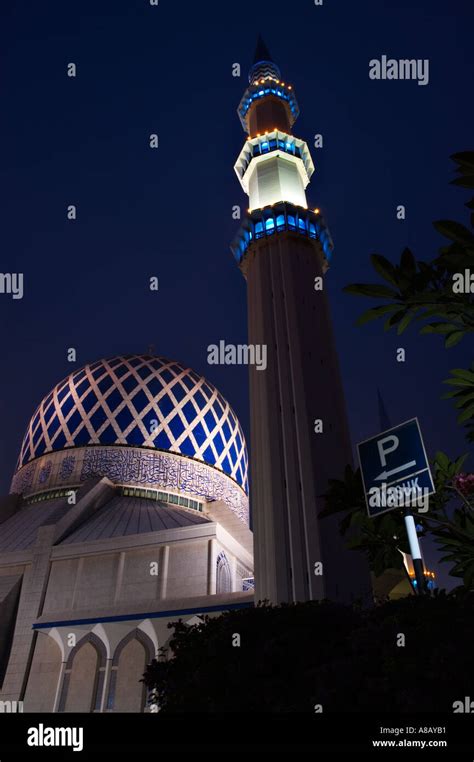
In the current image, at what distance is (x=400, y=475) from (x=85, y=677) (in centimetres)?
1617

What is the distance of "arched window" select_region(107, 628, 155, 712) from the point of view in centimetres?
1672

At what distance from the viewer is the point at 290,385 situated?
61.1ft

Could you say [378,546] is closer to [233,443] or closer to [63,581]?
[63,581]

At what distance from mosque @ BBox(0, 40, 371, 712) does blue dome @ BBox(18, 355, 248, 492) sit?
0.53 ft

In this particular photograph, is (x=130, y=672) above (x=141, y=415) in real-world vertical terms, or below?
below

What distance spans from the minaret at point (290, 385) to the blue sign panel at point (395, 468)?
1012 centimetres

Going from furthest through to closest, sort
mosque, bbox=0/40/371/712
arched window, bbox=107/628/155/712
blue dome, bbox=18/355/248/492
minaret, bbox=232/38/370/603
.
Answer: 1. blue dome, bbox=18/355/248/492
2. arched window, bbox=107/628/155/712
3. mosque, bbox=0/40/371/712
4. minaret, bbox=232/38/370/603

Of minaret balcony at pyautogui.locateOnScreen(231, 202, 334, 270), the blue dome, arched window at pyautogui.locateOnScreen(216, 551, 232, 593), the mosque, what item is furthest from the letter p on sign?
the blue dome

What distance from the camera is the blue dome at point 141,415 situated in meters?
28.5

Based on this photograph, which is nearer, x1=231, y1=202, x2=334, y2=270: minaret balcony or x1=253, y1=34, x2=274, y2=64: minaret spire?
x1=231, y1=202, x2=334, y2=270: minaret balcony

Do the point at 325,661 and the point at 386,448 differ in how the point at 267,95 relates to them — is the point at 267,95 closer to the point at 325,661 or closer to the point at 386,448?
the point at 325,661

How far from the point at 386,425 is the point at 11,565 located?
1577 inches

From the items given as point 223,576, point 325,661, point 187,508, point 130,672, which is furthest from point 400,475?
point 187,508

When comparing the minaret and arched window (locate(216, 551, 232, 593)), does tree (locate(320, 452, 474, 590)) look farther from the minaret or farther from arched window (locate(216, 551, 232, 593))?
arched window (locate(216, 551, 232, 593))
